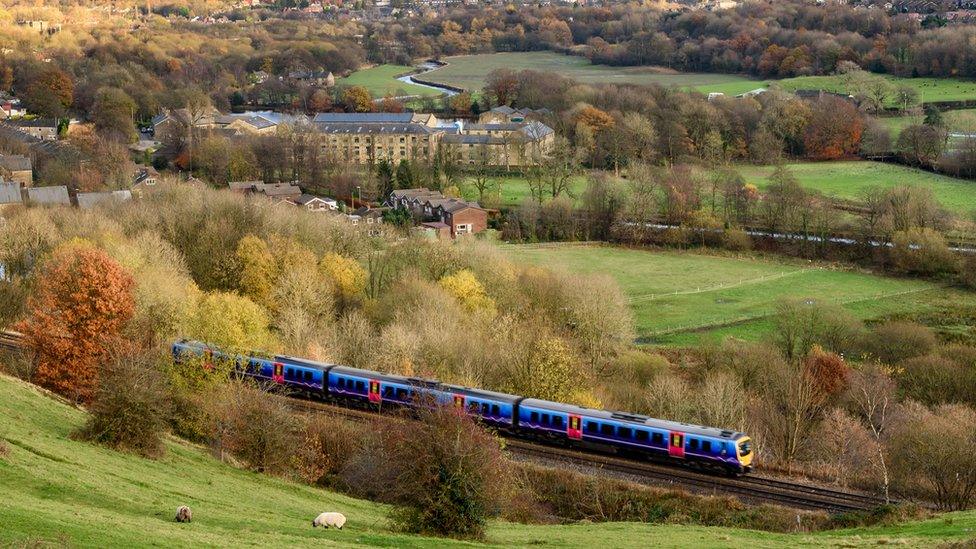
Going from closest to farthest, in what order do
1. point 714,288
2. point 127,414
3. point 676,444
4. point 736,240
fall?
point 127,414 < point 676,444 < point 714,288 < point 736,240

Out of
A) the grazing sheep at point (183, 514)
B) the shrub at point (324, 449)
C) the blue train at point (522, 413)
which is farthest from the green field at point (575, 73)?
the grazing sheep at point (183, 514)

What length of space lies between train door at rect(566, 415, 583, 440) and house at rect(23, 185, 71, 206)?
44.0 m

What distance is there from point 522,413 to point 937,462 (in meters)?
11.0

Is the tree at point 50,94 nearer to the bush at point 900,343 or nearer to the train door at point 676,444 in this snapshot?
the bush at point 900,343

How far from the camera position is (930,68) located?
115750 mm

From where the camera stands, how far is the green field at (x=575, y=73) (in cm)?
12425

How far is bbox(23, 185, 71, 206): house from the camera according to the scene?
66.1m

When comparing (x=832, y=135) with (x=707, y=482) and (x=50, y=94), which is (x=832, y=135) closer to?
(x=707, y=482)

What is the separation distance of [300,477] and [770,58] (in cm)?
11031

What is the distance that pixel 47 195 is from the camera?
67.2 metres

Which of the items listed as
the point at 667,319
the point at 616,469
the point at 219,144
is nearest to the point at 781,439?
the point at 616,469

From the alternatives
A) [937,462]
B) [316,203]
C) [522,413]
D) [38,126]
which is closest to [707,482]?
[937,462]

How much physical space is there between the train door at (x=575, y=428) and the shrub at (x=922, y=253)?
35.1 meters

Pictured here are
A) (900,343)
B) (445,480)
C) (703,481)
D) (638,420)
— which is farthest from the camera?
(900,343)
